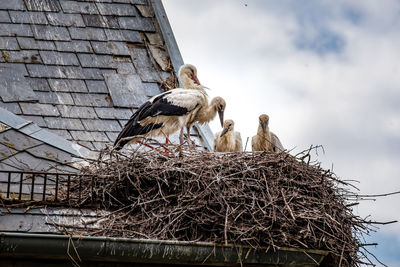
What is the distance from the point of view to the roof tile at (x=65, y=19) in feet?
28.4

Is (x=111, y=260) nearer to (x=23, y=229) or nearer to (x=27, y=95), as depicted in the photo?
(x=23, y=229)

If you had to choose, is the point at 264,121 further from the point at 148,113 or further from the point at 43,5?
the point at 43,5

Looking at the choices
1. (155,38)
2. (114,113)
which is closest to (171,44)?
(155,38)

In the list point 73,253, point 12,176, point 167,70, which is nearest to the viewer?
point 73,253

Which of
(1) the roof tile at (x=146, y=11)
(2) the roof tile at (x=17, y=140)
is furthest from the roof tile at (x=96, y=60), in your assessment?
(2) the roof tile at (x=17, y=140)

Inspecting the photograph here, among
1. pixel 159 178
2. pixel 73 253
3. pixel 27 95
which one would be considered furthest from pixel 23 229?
pixel 27 95

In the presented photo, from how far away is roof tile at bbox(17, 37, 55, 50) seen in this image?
822cm

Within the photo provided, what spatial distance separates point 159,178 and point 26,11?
3.27m

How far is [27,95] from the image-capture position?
746 centimetres

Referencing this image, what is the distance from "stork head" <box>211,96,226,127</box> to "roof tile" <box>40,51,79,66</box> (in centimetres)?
163

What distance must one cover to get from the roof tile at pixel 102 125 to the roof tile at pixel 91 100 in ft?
0.71

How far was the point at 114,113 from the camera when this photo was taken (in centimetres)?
769

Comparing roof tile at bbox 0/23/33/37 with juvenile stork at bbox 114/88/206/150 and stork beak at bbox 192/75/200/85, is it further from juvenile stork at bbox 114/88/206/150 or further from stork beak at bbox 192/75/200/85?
stork beak at bbox 192/75/200/85

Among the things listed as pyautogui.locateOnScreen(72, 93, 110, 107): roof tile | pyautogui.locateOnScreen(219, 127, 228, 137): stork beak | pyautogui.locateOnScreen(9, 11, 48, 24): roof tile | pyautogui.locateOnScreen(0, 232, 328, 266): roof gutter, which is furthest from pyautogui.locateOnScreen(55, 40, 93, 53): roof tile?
pyautogui.locateOnScreen(0, 232, 328, 266): roof gutter
